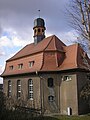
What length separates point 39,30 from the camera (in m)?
36.1

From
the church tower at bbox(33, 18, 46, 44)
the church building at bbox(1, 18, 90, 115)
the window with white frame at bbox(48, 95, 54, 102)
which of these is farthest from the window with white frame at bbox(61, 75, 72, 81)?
the church tower at bbox(33, 18, 46, 44)

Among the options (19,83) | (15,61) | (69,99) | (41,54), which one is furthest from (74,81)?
(15,61)

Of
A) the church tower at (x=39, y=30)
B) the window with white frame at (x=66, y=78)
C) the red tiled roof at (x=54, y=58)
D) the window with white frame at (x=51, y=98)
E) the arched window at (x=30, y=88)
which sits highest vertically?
the church tower at (x=39, y=30)

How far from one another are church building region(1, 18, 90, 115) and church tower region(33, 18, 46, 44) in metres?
3.35

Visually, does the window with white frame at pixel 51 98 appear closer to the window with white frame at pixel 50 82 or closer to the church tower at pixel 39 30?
→ the window with white frame at pixel 50 82

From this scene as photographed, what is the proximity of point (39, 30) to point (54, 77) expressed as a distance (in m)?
10.7

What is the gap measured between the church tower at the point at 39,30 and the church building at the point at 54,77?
3.35m

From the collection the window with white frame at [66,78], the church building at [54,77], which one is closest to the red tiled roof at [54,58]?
the church building at [54,77]

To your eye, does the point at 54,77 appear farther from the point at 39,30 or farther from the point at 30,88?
the point at 39,30

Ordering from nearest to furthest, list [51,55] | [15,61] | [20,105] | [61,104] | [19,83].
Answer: [20,105]
[61,104]
[51,55]
[19,83]
[15,61]

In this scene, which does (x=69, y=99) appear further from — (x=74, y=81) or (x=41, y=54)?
(x=41, y=54)

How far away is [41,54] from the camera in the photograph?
29297 millimetres

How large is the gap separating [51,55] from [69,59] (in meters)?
2.57

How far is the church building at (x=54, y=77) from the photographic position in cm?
2570
